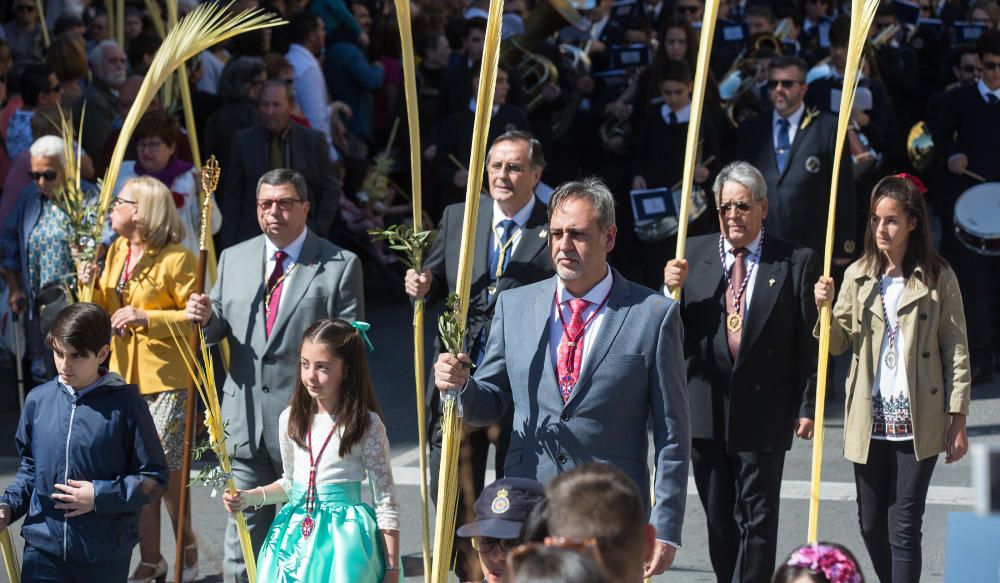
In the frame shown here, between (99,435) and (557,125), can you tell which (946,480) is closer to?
(99,435)

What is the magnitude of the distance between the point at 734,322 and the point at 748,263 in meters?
0.27

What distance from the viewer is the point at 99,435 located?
5906 mm

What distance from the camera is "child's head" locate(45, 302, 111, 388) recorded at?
5.95 meters

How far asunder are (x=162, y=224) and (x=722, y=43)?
310 inches

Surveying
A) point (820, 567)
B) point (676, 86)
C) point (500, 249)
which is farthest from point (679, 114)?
point (820, 567)

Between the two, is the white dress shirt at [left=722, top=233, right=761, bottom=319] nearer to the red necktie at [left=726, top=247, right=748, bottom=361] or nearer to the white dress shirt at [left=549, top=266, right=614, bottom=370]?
the red necktie at [left=726, top=247, right=748, bottom=361]

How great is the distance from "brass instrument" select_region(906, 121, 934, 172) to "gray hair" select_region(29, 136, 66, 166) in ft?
20.6

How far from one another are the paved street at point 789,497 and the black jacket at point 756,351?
106cm

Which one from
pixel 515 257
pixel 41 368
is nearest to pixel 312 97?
pixel 41 368

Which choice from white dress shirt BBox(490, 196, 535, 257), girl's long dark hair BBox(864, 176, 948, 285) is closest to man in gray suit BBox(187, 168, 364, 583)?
white dress shirt BBox(490, 196, 535, 257)

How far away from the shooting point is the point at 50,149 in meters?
8.84

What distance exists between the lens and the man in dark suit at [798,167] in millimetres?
10102

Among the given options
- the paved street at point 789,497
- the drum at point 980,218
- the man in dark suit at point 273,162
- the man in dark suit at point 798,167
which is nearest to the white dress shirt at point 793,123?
the man in dark suit at point 798,167

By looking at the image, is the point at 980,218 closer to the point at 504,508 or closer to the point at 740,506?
the point at 740,506
